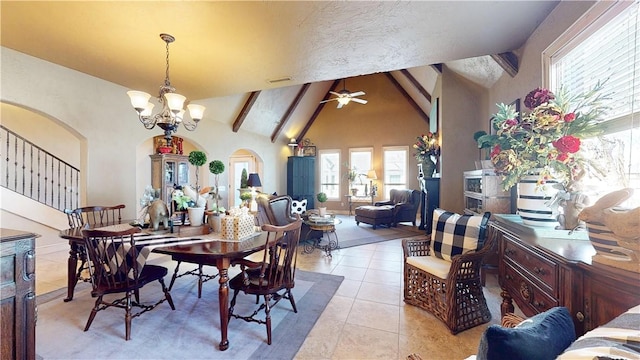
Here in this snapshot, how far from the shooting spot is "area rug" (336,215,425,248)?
202 inches

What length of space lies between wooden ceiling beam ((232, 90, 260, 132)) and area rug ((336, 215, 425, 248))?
12.5 ft

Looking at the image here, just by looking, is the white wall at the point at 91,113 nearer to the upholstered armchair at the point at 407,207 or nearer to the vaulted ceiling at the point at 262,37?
the vaulted ceiling at the point at 262,37

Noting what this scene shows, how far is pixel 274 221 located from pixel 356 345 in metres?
2.31

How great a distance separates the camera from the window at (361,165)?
342 inches

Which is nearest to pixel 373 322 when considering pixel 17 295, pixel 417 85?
pixel 17 295

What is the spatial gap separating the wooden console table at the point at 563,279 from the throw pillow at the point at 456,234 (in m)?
0.55

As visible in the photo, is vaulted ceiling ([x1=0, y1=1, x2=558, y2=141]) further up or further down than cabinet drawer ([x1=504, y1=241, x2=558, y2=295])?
further up

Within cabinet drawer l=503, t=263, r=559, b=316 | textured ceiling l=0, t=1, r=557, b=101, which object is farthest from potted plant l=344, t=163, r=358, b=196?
cabinet drawer l=503, t=263, r=559, b=316

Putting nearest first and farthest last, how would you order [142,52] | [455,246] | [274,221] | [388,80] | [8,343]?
[8,343]
[455,246]
[142,52]
[274,221]
[388,80]

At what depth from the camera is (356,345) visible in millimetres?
1923

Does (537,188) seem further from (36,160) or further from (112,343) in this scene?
(36,160)

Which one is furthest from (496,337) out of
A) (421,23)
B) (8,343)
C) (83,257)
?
(83,257)

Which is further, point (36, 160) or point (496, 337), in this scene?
point (36, 160)

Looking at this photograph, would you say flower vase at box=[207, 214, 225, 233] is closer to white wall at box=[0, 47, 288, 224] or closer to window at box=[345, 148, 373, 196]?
white wall at box=[0, 47, 288, 224]
